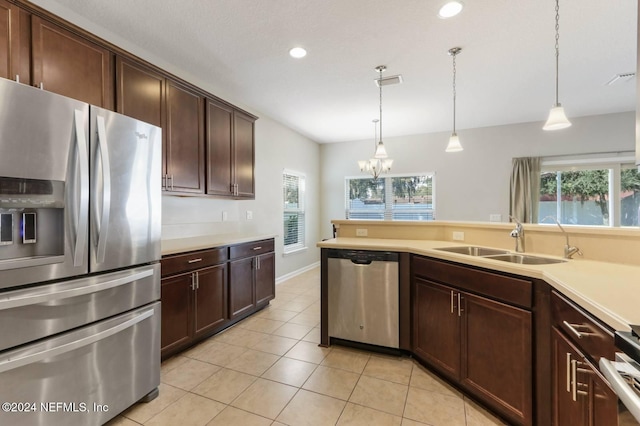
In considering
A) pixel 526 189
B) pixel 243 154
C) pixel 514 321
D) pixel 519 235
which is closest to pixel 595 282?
pixel 514 321

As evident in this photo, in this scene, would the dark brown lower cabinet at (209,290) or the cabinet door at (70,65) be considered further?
the dark brown lower cabinet at (209,290)

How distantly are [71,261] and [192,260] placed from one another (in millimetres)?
1056

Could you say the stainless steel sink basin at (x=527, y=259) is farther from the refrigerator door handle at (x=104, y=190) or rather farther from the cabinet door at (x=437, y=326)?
the refrigerator door handle at (x=104, y=190)

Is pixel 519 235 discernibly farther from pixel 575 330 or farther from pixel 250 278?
pixel 250 278

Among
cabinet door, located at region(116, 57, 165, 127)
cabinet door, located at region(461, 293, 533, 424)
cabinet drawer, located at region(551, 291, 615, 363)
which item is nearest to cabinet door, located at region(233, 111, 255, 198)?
cabinet door, located at region(116, 57, 165, 127)

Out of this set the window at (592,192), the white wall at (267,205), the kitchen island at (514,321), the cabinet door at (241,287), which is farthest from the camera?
the window at (592,192)

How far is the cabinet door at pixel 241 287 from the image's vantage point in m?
2.98

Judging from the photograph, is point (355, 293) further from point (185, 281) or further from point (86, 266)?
point (86, 266)

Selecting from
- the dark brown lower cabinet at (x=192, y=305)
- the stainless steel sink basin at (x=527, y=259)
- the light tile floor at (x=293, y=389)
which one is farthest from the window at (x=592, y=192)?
the dark brown lower cabinet at (x=192, y=305)

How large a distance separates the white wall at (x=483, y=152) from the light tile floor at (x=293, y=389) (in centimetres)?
408

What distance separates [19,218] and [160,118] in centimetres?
142

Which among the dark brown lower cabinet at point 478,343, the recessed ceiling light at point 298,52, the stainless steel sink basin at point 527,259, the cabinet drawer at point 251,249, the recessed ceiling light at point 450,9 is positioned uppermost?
the recessed ceiling light at point 298,52

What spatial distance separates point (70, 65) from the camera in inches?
73.7

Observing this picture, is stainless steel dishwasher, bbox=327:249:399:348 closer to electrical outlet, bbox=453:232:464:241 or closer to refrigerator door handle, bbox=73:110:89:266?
electrical outlet, bbox=453:232:464:241
